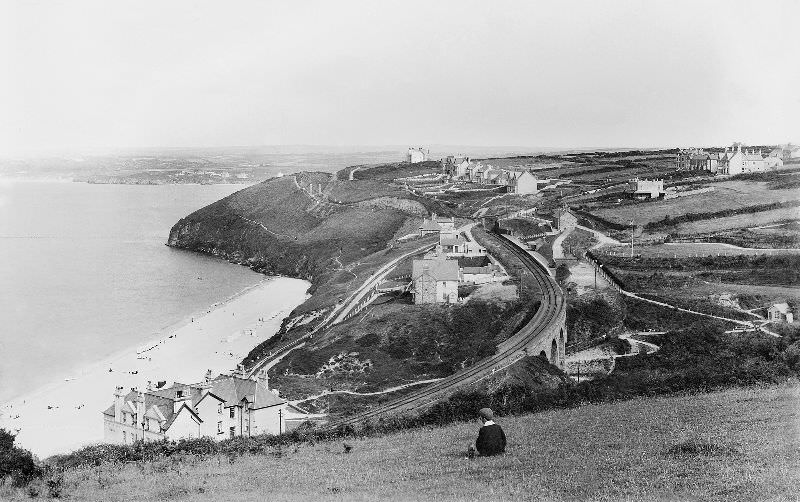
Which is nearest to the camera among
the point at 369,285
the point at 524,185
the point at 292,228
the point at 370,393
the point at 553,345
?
the point at 370,393

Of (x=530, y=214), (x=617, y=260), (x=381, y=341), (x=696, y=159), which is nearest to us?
(x=381, y=341)

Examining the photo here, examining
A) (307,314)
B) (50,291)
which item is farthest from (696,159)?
(50,291)

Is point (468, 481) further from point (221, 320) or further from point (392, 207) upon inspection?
point (392, 207)

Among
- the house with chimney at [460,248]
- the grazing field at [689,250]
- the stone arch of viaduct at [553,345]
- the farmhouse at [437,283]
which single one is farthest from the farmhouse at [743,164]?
the stone arch of viaduct at [553,345]

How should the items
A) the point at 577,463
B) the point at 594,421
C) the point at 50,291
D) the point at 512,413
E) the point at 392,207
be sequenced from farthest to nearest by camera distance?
the point at 392,207, the point at 50,291, the point at 512,413, the point at 594,421, the point at 577,463

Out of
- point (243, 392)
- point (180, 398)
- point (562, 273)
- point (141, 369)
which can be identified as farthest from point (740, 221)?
point (180, 398)

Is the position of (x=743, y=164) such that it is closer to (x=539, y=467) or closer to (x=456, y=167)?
(x=456, y=167)
